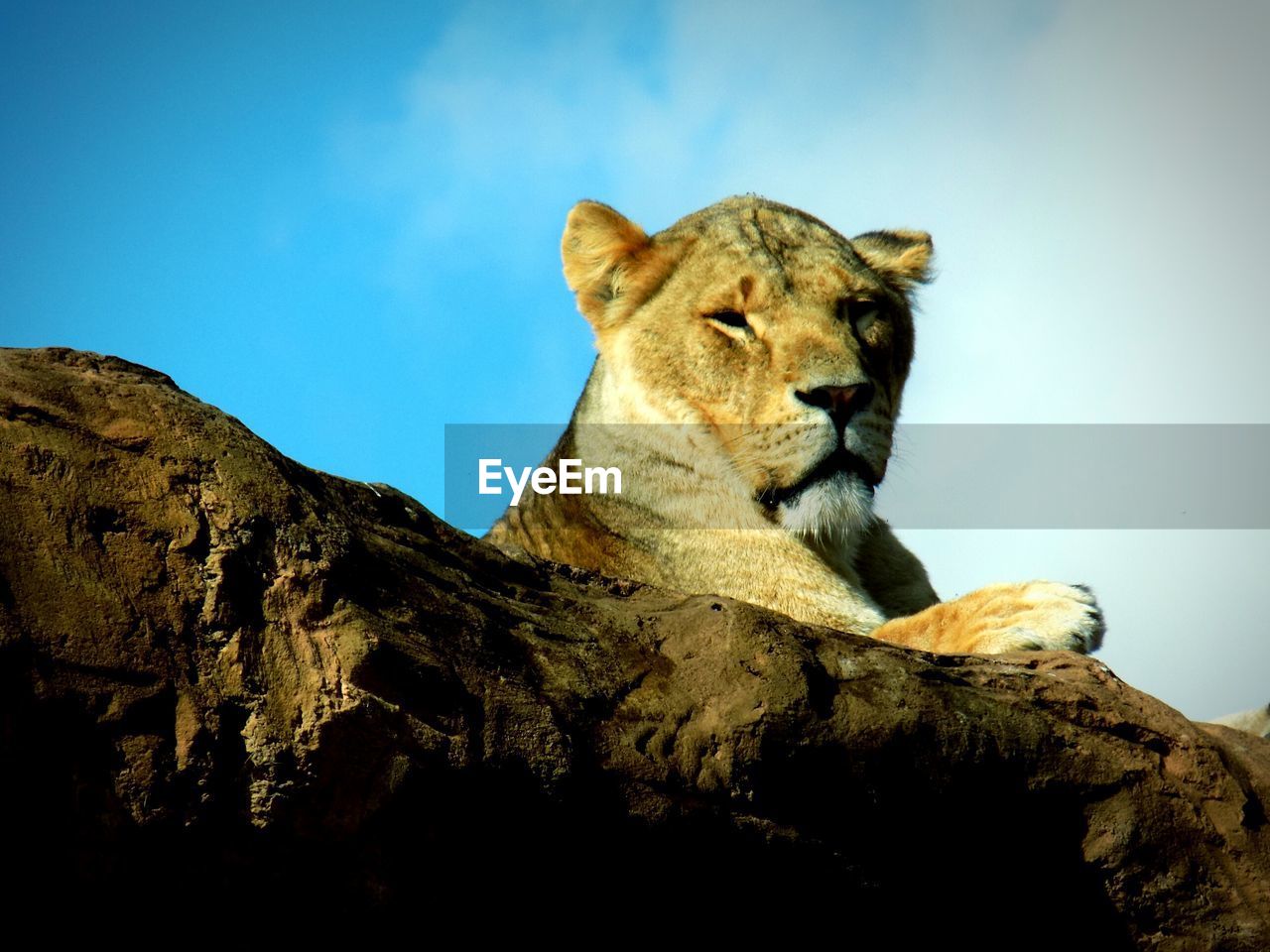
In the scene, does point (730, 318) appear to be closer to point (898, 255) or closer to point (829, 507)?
point (829, 507)

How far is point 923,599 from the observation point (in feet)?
25.7

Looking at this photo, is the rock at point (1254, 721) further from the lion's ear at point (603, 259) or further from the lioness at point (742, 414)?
the lion's ear at point (603, 259)

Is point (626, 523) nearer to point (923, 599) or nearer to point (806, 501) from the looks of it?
point (806, 501)

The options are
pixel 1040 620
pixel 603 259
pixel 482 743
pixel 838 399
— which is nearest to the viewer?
pixel 482 743

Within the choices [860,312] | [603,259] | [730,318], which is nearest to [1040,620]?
[860,312]

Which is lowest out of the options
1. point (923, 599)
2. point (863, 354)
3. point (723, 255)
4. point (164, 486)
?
point (164, 486)

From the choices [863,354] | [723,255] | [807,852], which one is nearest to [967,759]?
[807,852]

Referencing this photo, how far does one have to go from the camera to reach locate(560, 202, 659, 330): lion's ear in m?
7.79

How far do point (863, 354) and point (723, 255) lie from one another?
0.94 meters

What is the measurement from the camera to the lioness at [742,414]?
698 cm

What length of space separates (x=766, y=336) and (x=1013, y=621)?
2.09 meters

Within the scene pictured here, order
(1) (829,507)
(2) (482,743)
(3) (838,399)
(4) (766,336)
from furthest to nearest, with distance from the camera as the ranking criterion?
(4) (766,336) → (1) (829,507) → (3) (838,399) → (2) (482,743)

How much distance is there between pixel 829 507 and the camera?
7027 millimetres

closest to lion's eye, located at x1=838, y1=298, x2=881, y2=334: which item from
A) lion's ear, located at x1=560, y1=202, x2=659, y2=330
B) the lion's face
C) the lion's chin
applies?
the lion's face
